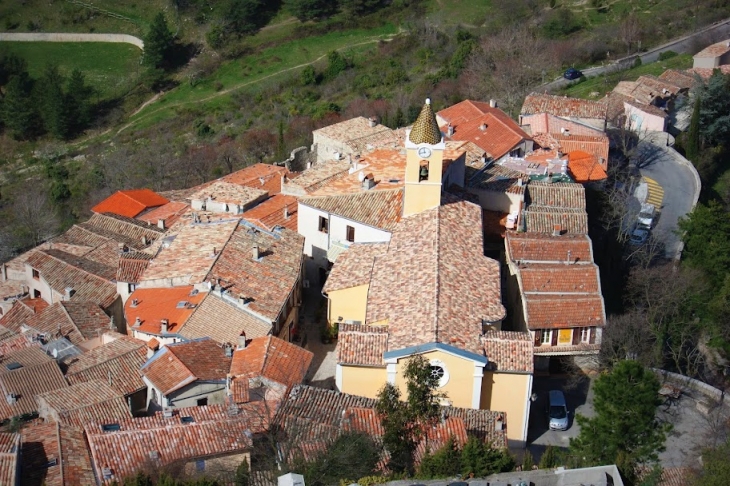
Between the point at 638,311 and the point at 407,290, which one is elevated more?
the point at 407,290

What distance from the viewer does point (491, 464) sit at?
85.3 feet

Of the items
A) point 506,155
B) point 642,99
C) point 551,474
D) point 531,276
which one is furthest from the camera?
point 642,99

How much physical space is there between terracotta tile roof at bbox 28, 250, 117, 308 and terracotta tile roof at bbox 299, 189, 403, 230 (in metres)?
9.99

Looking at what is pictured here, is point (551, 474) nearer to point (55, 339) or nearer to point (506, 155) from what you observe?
point (55, 339)

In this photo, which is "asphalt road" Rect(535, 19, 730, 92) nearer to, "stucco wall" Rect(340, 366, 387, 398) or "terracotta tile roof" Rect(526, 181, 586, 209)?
"terracotta tile roof" Rect(526, 181, 586, 209)

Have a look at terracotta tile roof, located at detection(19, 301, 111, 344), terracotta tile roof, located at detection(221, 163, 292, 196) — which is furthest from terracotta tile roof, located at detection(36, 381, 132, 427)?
terracotta tile roof, located at detection(221, 163, 292, 196)

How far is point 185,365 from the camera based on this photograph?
33.9 meters

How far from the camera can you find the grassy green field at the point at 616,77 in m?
71.8

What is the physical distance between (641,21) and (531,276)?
54.4 m

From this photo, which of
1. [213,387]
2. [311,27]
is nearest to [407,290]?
[213,387]

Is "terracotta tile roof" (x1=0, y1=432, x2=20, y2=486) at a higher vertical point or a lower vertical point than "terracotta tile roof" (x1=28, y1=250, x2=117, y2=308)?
higher

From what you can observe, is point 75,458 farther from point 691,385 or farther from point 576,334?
point 691,385

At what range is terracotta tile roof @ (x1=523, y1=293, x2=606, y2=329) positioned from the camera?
3638 centimetres

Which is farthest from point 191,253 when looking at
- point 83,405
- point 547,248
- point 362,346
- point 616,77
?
point 616,77
